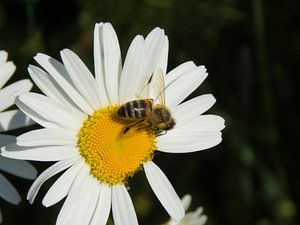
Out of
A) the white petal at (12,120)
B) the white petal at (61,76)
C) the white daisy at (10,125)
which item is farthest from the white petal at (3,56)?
the white petal at (61,76)

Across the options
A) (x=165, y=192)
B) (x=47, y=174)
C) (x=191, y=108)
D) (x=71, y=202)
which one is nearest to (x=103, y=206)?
(x=71, y=202)

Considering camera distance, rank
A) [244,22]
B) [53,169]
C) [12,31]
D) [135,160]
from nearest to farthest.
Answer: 1. [53,169]
2. [135,160]
3. [12,31]
4. [244,22]

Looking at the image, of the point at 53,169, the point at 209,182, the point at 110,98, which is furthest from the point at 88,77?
the point at 209,182

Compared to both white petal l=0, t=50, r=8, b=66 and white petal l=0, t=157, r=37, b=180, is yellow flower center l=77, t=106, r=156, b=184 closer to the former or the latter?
white petal l=0, t=157, r=37, b=180

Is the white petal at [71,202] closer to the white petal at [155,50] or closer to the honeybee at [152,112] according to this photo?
the honeybee at [152,112]

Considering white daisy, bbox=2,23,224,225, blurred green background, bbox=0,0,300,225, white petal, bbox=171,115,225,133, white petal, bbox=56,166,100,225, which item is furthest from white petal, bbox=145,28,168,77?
blurred green background, bbox=0,0,300,225

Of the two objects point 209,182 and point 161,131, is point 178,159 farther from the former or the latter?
point 161,131

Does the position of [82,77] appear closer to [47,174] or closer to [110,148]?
[110,148]
